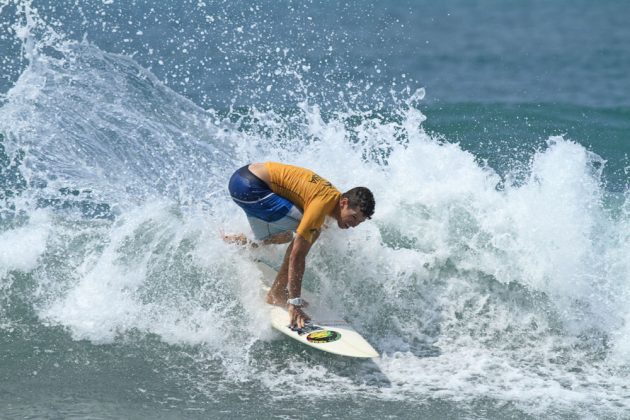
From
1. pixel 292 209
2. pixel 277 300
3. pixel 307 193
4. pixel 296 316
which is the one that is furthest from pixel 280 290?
pixel 307 193

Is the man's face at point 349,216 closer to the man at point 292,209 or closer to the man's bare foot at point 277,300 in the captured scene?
the man at point 292,209

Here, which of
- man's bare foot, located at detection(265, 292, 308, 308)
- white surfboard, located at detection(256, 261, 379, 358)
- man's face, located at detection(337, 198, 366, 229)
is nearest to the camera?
man's face, located at detection(337, 198, 366, 229)

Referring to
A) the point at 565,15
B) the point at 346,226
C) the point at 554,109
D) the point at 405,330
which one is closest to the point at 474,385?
the point at 405,330

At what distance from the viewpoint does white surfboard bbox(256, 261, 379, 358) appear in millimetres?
6566

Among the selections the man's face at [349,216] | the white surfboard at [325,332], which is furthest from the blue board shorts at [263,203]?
the white surfboard at [325,332]

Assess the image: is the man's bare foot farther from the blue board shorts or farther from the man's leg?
the blue board shorts

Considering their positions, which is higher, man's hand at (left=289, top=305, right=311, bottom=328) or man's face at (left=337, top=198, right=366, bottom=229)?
man's face at (left=337, top=198, right=366, bottom=229)

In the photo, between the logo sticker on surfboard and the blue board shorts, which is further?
the blue board shorts

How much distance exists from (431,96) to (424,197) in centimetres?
638

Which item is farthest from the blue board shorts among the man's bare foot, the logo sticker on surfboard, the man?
Result: the logo sticker on surfboard

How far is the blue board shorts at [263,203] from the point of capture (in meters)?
6.87

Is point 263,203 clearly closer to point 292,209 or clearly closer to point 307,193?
point 292,209

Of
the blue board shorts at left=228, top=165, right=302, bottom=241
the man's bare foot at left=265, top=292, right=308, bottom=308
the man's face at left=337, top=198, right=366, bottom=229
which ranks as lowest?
the man's bare foot at left=265, top=292, right=308, bottom=308

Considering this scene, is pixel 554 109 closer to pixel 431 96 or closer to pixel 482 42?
pixel 431 96
